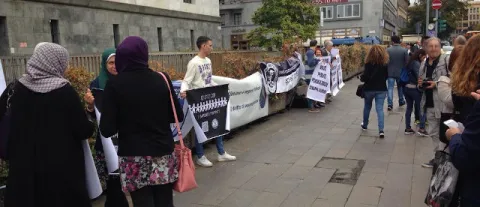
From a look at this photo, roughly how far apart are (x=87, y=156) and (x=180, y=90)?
2746 millimetres

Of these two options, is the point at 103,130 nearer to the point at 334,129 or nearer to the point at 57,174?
the point at 57,174

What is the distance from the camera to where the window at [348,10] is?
167ft

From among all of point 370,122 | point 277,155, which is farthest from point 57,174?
point 370,122

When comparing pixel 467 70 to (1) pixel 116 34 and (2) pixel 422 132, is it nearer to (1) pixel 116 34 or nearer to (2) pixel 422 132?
(2) pixel 422 132

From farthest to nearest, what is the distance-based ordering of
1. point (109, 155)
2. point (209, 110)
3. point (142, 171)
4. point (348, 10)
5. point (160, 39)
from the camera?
point (348, 10) → point (160, 39) → point (209, 110) → point (109, 155) → point (142, 171)

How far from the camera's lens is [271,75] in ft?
30.6

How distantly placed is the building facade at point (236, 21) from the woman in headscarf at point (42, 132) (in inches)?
1971

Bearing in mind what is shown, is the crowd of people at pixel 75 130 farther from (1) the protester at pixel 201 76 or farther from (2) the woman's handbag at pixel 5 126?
(1) the protester at pixel 201 76

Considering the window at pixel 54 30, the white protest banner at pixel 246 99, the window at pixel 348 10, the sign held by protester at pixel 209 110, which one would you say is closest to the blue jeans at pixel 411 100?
the white protest banner at pixel 246 99

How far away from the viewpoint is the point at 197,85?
6062 mm

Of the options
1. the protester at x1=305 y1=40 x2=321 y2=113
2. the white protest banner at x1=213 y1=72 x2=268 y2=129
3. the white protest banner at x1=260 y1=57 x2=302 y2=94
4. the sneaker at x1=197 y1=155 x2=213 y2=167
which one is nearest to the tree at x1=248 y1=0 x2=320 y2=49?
the protester at x1=305 y1=40 x2=321 y2=113

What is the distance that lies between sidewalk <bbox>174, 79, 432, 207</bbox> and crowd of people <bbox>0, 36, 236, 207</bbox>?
1666 millimetres

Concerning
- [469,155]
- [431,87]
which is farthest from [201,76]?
[469,155]

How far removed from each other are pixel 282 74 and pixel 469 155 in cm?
781
